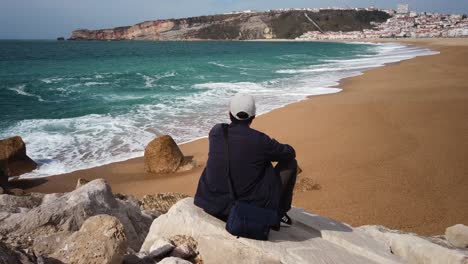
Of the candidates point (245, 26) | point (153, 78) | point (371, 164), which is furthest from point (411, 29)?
point (371, 164)

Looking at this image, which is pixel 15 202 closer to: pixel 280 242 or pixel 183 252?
pixel 183 252

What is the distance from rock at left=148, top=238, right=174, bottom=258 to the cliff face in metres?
140

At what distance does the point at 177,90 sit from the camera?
21094 mm

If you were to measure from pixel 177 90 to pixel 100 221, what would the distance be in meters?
18.2

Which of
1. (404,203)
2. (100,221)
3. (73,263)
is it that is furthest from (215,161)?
(404,203)

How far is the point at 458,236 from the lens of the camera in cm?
459

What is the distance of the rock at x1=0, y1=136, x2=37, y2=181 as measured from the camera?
28.2 ft

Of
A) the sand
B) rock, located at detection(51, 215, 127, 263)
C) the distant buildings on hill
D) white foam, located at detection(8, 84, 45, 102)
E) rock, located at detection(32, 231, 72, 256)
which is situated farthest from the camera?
the distant buildings on hill

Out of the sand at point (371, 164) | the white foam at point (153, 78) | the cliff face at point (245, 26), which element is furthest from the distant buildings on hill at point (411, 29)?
the sand at point (371, 164)

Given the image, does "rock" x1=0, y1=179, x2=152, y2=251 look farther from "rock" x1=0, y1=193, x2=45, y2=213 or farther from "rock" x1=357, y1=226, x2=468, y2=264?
"rock" x1=357, y1=226, x2=468, y2=264

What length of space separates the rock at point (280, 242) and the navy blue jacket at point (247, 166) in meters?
0.28

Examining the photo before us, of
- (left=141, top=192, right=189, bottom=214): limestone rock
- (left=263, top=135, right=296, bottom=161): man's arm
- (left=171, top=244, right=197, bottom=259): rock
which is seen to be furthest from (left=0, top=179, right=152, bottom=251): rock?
(left=263, top=135, right=296, bottom=161): man's arm

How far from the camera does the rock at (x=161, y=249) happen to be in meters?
3.31

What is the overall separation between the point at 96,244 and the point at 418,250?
2.98 meters
